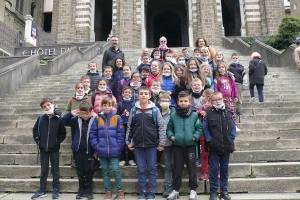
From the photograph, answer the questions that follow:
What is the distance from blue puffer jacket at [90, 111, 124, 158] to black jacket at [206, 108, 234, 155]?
1454 millimetres

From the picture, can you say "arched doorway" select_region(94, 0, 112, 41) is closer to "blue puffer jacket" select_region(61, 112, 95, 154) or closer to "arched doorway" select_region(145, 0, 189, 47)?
"arched doorway" select_region(145, 0, 189, 47)

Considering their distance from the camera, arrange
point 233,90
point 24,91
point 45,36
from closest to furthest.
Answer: point 233,90 < point 24,91 < point 45,36

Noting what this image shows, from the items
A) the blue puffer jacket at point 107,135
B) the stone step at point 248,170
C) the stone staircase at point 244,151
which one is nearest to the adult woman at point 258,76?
the stone staircase at point 244,151

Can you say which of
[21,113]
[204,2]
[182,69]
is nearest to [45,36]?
[204,2]

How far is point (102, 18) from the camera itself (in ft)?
99.2

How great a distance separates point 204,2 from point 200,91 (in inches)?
701

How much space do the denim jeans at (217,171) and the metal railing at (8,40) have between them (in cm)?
1553

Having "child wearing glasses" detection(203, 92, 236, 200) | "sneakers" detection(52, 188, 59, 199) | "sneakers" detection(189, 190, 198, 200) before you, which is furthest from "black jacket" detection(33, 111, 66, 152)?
"child wearing glasses" detection(203, 92, 236, 200)

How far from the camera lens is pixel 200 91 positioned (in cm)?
540

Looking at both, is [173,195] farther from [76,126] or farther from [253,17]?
[253,17]

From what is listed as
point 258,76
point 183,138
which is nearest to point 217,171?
point 183,138

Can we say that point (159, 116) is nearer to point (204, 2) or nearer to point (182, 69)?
point (182, 69)

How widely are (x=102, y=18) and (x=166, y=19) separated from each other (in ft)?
23.6

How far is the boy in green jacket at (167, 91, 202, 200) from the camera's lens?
4406 mm
